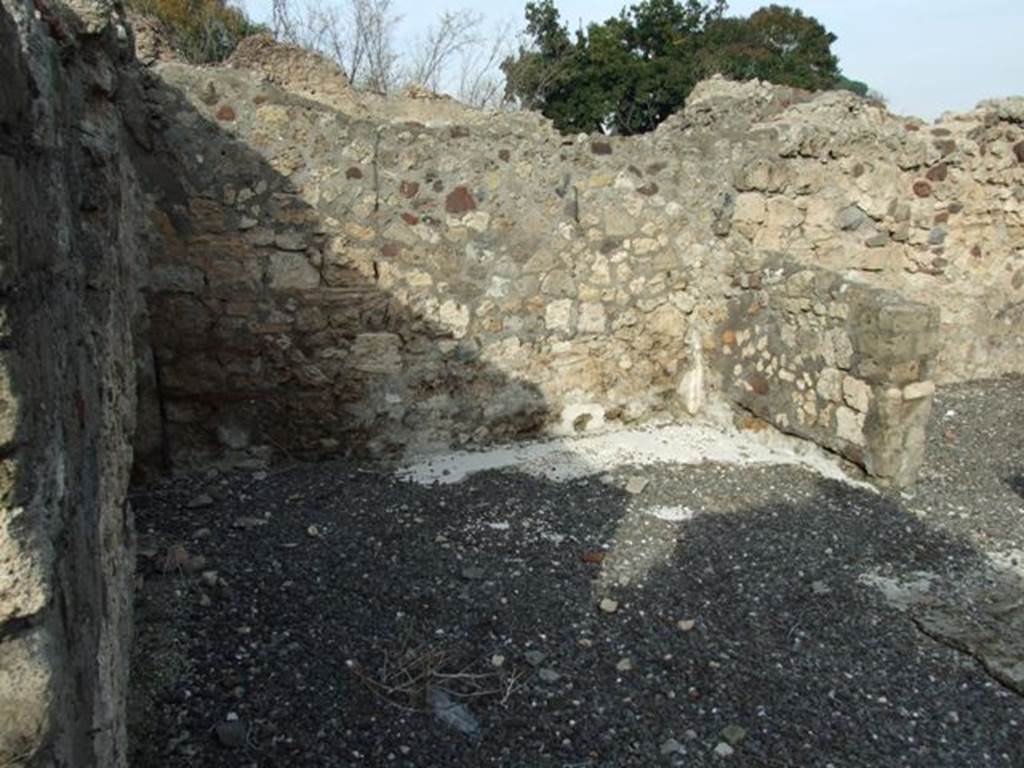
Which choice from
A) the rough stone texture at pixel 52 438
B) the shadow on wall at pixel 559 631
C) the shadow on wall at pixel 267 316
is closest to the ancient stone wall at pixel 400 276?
the shadow on wall at pixel 267 316

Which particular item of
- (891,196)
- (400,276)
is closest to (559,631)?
(400,276)

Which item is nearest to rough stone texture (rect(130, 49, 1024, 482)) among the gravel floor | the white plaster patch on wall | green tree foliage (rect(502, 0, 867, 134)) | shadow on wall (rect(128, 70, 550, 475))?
shadow on wall (rect(128, 70, 550, 475))

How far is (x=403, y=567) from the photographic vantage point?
3166 millimetres

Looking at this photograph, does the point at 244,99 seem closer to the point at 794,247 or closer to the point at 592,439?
the point at 592,439

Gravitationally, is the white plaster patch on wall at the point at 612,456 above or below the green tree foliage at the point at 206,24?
below

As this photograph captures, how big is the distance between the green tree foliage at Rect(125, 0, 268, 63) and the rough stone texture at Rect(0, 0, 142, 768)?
1367cm

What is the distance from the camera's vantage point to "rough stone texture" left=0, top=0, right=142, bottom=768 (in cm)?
113

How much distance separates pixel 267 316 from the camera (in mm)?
4055

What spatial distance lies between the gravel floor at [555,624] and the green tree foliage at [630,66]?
1586 cm

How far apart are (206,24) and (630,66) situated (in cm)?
939

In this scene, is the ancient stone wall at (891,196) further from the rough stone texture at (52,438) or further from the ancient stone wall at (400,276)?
the rough stone texture at (52,438)

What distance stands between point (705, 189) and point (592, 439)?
1.73m

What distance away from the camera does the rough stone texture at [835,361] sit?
3.91 m

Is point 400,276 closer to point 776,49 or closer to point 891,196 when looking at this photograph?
point 891,196
